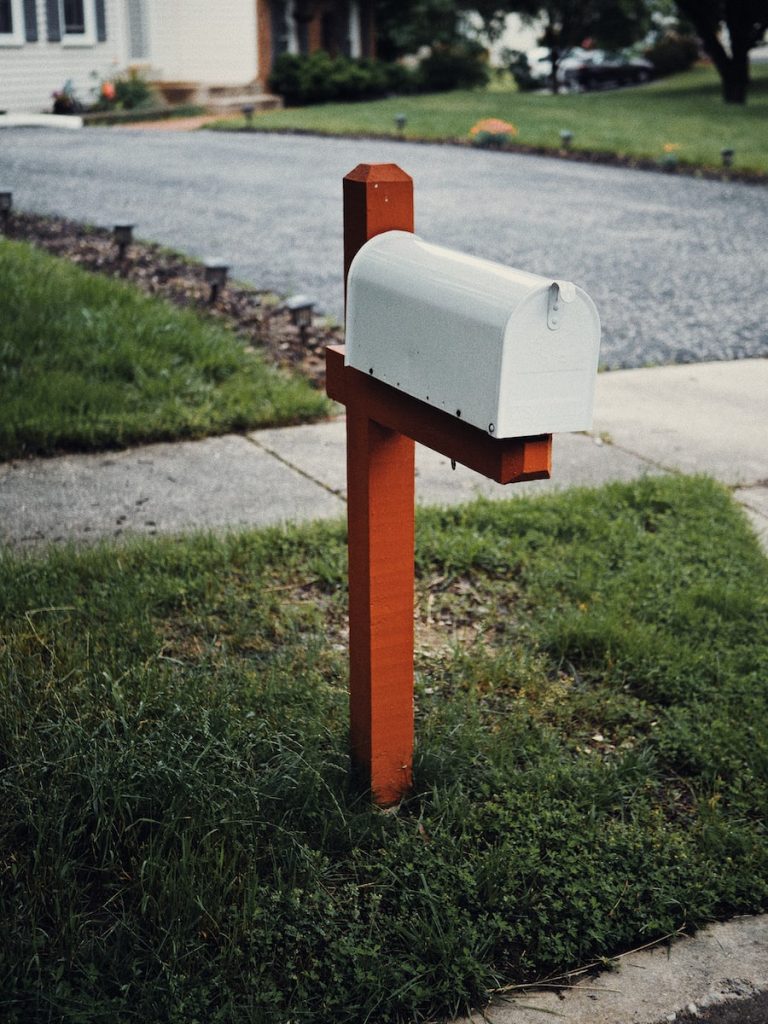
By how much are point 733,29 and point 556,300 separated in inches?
994

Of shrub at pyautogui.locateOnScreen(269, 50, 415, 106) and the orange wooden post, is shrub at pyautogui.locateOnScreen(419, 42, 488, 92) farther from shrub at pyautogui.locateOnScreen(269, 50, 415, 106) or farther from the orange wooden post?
the orange wooden post

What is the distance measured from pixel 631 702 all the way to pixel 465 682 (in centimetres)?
42

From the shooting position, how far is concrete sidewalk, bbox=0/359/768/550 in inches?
160

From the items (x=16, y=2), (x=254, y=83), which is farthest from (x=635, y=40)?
(x=16, y=2)

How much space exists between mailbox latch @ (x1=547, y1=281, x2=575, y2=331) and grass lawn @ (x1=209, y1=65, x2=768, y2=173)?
45.2ft

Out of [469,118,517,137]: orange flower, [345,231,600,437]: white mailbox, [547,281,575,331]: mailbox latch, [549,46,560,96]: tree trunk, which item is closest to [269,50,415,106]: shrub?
[549,46,560,96]: tree trunk

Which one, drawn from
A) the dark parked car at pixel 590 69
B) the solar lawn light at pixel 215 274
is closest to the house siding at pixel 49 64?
the solar lawn light at pixel 215 274

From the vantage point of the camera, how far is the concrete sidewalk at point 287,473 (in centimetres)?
406

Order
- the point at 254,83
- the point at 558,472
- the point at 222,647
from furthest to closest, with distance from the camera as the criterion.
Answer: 1. the point at 254,83
2. the point at 558,472
3. the point at 222,647

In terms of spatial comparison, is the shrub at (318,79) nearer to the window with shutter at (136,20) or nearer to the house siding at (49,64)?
the window with shutter at (136,20)

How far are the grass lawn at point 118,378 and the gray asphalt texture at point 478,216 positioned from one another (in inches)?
62.5

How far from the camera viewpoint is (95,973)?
1.97 m

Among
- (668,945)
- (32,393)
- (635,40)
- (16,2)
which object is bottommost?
(668,945)

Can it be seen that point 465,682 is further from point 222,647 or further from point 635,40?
point 635,40
